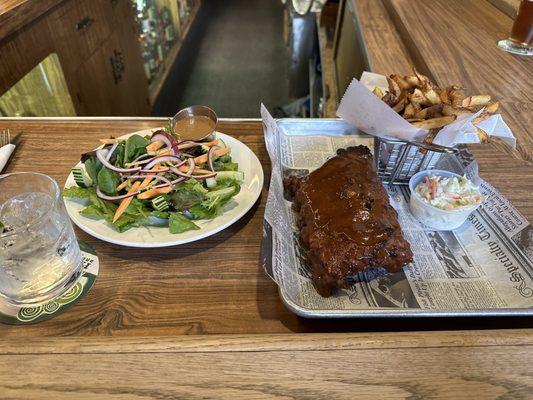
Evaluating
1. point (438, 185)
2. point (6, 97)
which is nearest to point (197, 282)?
point (438, 185)

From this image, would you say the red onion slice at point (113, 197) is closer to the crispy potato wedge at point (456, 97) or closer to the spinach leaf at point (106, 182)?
the spinach leaf at point (106, 182)

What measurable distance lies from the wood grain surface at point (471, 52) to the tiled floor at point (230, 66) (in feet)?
7.38

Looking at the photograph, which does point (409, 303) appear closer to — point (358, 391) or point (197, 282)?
point (358, 391)

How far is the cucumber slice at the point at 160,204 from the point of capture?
40.3 inches

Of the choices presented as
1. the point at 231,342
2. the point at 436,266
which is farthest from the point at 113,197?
the point at 436,266

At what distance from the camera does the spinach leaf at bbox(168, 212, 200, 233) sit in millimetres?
983

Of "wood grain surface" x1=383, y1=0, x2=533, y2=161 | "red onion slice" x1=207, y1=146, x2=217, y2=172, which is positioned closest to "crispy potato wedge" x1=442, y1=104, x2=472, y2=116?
"wood grain surface" x1=383, y1=0, x2=533, y2=161

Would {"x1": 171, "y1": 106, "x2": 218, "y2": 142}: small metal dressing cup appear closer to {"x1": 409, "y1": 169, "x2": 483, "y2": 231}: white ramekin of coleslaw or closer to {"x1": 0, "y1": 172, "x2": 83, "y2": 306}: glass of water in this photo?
{"x1": 0, "y1": 172, "x2": 83, "y2": 306}: glass of water

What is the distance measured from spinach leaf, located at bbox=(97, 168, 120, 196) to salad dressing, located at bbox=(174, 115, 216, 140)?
31 cm

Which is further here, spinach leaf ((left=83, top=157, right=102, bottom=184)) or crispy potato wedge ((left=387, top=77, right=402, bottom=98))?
crispy potato wedge ((left=387, top=77, right=402, bottom=98))

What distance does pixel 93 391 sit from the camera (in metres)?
0.64

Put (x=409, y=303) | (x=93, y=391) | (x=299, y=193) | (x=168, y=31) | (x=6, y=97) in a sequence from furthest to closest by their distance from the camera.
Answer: (x=168, y=31) < (x=6, y=97) < (x=299, y=193) < (x=409, y=303) < (x=93, y=391)

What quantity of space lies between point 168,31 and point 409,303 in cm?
493

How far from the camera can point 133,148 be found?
119cm
